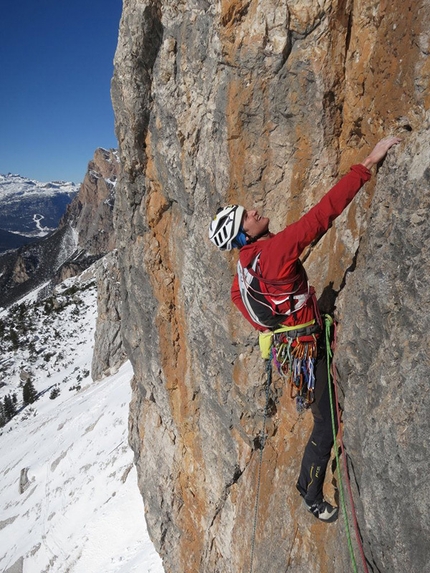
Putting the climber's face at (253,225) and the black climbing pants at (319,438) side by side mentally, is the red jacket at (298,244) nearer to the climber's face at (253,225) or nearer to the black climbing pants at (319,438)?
the climber's face at (253,225)

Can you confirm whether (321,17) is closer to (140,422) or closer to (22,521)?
(140,422)

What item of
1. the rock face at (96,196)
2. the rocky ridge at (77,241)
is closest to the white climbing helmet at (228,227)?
the rocky ridge at (77,241)

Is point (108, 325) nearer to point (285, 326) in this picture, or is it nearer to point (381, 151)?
point (285, 326)

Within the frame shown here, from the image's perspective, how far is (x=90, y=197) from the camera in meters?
142

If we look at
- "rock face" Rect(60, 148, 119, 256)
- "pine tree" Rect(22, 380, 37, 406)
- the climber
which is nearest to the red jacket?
the climber

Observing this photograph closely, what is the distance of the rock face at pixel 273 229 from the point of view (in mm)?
3027

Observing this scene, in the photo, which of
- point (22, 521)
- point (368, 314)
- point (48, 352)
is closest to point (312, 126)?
point (368, 314)

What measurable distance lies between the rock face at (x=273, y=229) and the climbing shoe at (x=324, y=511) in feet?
0.41

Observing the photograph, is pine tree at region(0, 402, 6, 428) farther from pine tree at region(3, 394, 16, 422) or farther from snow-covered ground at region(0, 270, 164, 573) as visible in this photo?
snow-covered ground at region(0, 270, 164, 573)

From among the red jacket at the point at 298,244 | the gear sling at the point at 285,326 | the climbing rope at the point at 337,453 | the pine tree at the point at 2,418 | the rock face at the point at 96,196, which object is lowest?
the pine tree at the point at 2,418

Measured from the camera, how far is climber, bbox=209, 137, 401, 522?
10.8ft

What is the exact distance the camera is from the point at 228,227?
3.78m

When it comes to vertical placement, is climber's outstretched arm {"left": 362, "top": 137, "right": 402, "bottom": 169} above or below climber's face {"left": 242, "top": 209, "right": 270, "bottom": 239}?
above

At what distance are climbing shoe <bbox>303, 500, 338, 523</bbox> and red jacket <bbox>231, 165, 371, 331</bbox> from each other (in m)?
2.07
